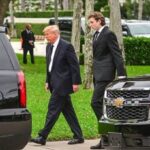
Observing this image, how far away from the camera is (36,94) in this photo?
1759cm

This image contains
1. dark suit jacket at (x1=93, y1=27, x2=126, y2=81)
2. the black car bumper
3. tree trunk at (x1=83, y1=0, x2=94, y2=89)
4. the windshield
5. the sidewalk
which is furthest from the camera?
the windshield

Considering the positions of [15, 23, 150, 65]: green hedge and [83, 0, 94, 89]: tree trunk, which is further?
[15, 23, 150, 65]: green hedge

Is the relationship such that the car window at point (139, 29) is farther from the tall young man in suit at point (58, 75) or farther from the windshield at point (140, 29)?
the tall young man in suit at point (58, 75)

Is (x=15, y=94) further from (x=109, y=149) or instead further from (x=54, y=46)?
(x=54, y=46)

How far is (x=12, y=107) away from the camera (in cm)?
834

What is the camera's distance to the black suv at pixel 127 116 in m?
8.53

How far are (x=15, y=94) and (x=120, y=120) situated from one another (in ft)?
4.56

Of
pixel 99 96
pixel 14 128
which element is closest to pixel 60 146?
pixel 99 96

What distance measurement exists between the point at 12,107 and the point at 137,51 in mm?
20144

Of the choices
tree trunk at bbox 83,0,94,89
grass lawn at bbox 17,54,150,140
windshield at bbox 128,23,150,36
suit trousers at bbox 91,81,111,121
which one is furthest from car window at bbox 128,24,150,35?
suit trousers at bbox 91,81,111,121

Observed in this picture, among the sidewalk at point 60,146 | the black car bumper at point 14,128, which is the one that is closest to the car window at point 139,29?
the sidewalk at point 60,146

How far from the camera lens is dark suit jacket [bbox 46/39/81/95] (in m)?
10.8

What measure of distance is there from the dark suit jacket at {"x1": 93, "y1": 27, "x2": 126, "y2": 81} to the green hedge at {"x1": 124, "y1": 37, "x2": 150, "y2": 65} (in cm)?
1750

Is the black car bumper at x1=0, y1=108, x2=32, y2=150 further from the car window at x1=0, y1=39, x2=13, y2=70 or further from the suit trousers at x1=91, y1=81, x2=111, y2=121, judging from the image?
the suit trousers at x1=91, y1=81, x2=111, y2=121
